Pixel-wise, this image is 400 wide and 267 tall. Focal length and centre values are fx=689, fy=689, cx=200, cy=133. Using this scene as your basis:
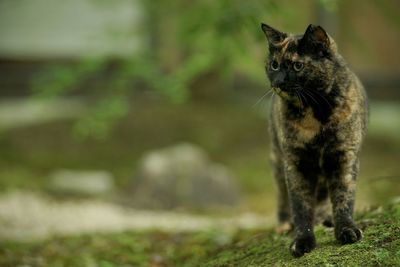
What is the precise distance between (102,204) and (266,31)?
193 inches

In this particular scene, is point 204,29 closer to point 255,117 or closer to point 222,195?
point 222,195

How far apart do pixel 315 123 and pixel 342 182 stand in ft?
1.27

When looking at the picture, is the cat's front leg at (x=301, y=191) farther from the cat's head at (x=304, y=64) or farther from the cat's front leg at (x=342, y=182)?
the cat's head at (x=304, y=64)

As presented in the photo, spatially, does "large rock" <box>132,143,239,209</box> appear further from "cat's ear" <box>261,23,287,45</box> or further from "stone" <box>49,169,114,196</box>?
"cat's ear" <box>261,23,287,45</box>

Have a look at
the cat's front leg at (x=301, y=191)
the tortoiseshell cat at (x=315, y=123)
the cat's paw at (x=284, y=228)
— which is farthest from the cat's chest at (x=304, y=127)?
the cat's paw at (x=284, y=228)

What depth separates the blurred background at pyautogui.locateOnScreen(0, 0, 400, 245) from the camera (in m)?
7.43

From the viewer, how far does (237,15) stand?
5.98 m

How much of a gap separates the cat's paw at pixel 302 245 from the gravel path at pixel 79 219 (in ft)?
8.73

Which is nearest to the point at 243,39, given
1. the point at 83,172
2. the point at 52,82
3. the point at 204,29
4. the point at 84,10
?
the point at 204,29

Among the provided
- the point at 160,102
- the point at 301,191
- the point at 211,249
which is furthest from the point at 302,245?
the point at 160,102

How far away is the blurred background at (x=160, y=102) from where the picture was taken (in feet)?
24.4

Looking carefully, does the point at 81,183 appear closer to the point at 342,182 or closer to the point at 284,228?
the point at 284,228

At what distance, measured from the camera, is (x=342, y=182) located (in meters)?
3.95

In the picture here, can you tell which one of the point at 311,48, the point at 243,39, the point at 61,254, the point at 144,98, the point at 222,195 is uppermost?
the point at 144,98
